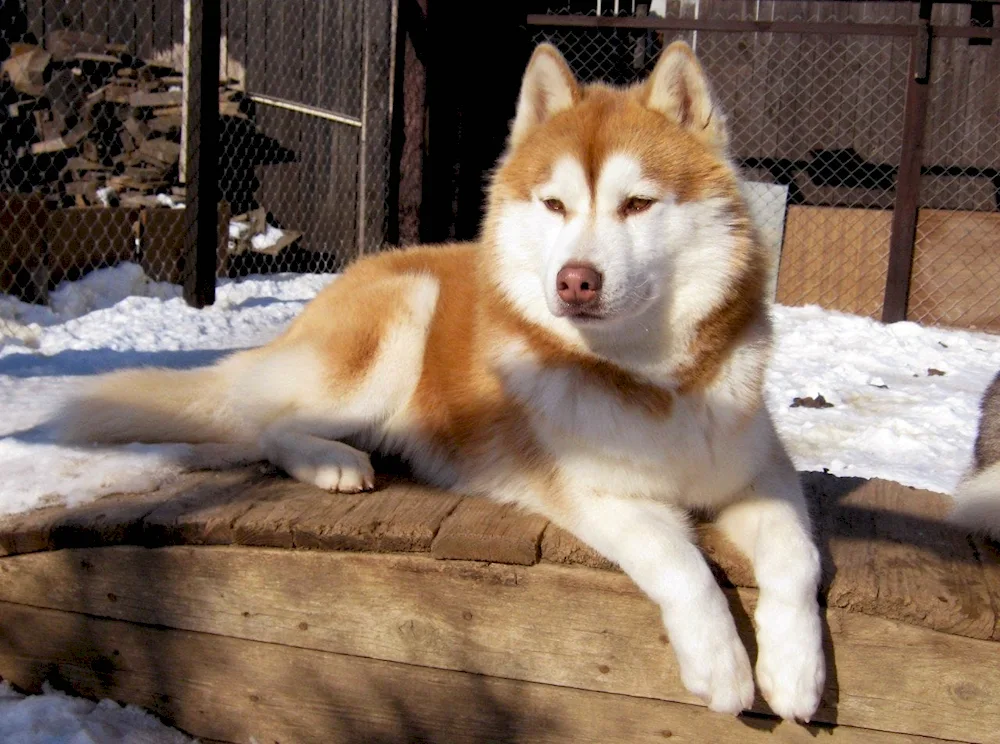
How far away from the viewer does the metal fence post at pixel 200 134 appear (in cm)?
524

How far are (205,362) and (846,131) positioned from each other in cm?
628

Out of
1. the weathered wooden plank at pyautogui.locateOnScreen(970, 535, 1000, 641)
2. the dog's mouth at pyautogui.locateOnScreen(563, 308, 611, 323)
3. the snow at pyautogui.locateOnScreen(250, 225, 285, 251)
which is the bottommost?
the weathered wooden plank at pyautogui.locateOnScreen(970, 535, 1000, 641)

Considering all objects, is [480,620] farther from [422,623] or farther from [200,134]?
[200,134]

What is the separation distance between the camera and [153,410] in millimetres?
2605

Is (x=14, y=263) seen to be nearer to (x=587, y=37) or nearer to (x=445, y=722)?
(x=445, y=722)

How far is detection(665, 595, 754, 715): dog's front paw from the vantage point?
164cm

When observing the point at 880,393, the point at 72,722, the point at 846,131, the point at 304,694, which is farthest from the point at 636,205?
the point at 846,131

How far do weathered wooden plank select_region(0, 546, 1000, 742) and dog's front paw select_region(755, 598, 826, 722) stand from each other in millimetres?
138

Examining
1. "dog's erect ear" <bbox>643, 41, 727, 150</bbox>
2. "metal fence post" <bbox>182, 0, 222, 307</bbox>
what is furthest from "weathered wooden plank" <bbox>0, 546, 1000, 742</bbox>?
"metal fence post" <bbox>182, 0, 222, 307</bbox>

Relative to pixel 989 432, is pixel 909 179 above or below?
above

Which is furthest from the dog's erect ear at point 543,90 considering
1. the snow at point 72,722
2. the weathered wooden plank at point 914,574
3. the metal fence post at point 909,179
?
the metal fence post at point 909,179

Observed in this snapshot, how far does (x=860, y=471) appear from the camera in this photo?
3.79m

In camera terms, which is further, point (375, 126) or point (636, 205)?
point (375, 126)

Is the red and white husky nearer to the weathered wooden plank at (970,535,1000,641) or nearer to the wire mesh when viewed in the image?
the weathered wooden plank at (970,535,1000,641)
